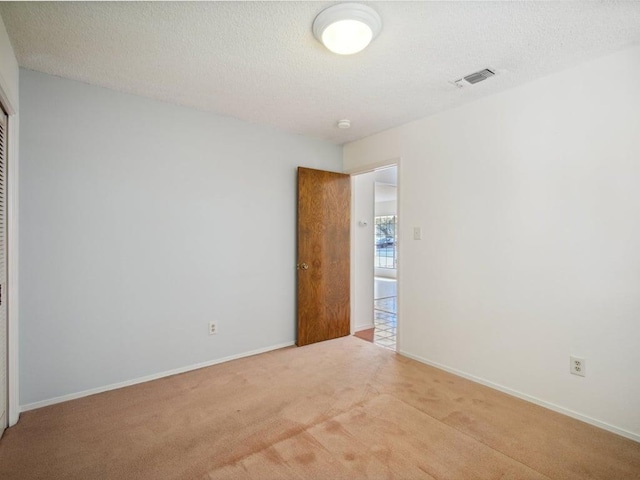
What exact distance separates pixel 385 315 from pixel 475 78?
3814mm

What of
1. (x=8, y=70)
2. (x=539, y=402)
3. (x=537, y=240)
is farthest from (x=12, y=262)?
(x=539, y=402)

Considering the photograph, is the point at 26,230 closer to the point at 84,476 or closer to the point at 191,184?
the point at 191,184

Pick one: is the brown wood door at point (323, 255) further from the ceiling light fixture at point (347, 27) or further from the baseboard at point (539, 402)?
the ceiling light fixture at point (347, 27)

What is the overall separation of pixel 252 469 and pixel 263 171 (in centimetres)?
265

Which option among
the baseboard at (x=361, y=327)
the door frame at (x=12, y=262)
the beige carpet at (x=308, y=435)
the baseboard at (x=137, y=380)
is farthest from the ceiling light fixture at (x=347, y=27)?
the baseboard at (x=361, y=327)

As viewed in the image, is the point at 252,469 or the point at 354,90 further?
the point at 354,90

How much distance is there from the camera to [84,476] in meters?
1.66

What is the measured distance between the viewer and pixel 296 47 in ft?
6.64

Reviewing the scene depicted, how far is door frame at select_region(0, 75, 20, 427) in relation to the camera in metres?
2.08

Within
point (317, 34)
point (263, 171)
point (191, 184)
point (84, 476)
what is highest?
point (317, 34)

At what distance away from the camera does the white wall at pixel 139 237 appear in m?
2.36

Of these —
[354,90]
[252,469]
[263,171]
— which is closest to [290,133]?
[263,171]

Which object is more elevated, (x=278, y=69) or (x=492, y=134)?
(x=278, y=69)

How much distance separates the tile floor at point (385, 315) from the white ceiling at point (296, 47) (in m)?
2.62
